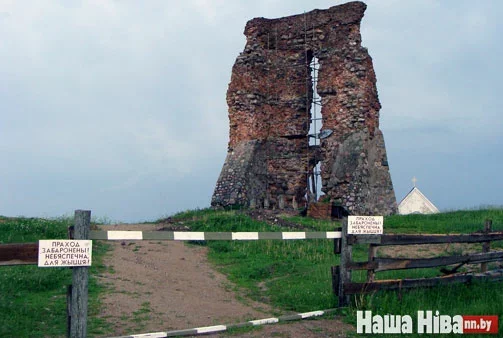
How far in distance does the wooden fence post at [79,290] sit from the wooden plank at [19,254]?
0.44 metres

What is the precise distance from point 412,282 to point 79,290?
4.52 meters

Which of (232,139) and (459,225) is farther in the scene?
(232,139)

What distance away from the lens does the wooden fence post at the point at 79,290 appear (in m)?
6.20

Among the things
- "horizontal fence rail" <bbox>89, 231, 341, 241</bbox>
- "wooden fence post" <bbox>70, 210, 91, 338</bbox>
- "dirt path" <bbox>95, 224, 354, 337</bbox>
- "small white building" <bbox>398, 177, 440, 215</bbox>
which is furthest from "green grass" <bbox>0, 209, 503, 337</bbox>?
"small white building" <bbox>398, 177, 440, 215</bbox>

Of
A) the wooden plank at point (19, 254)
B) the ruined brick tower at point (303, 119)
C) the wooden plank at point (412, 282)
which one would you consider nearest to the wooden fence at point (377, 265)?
the wooden plank at point (412, 282)

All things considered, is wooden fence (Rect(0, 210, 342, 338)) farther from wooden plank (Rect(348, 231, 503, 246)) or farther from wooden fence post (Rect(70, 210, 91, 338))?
wooden plank (Rect(348, 231, 503, 246))

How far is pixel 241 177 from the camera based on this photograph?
2109 cm

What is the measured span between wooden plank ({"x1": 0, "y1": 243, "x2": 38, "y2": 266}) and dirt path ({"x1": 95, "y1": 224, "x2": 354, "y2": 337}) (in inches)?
60.3

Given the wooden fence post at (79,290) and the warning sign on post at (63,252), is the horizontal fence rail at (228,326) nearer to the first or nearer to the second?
the wooden fence post at (79,290)

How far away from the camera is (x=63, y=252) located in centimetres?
607

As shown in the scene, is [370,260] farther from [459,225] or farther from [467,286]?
[459,225]

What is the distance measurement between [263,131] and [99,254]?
36.2 feet

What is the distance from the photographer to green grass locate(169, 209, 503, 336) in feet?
25.2

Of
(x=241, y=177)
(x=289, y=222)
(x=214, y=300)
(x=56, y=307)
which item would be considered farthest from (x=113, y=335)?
(x=241, y=177)
